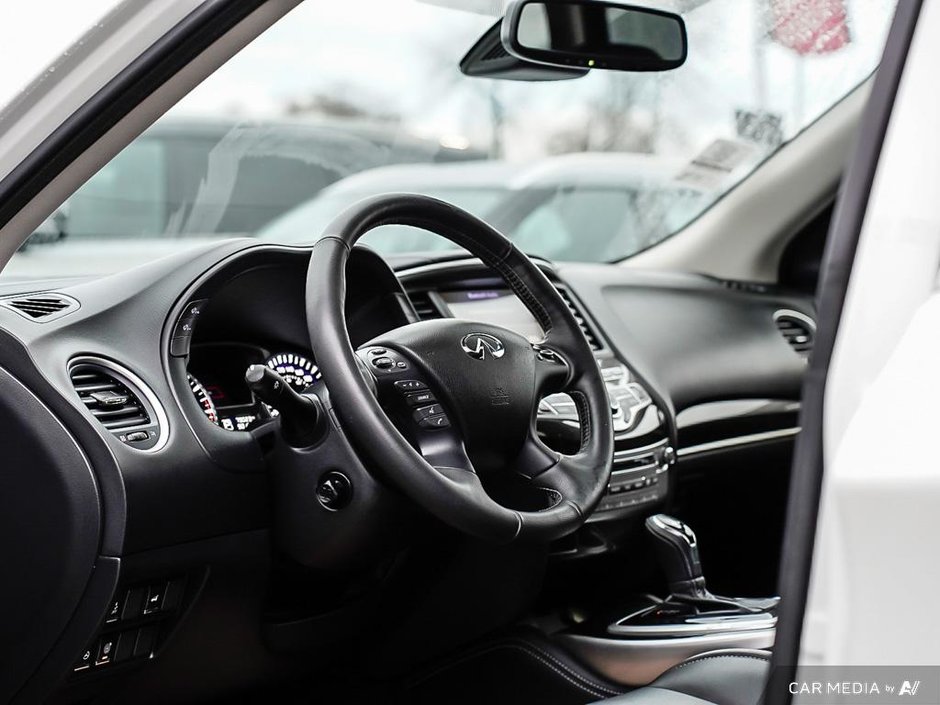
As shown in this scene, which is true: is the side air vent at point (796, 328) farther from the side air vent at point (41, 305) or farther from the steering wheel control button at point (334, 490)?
the side air vent at point (41, 305)

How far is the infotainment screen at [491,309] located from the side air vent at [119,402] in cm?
83

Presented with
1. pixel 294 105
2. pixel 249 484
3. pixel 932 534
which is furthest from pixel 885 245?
pixel 294 105

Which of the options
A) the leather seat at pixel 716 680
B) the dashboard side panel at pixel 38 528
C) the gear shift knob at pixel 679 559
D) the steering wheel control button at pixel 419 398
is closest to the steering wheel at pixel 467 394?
the steering wheel control button at pixel 419 398

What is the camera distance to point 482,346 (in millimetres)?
1795

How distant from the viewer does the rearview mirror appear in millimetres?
1606

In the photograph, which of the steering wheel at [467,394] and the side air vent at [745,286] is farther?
the side air vent at [745,286]

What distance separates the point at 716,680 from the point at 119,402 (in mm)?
978

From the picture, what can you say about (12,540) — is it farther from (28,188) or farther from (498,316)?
(498,316)

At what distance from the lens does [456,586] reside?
2139 millimetres

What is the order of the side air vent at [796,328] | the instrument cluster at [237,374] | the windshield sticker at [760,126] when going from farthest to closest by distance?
the windshield sticker at [760,126] → the side air vent at [796,328] → the instrument cluster at [237,374]

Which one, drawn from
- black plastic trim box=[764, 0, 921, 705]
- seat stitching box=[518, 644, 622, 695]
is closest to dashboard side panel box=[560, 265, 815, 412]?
seat stitching box=[518, 644, 622, 695]

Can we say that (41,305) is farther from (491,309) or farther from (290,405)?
(491,309)

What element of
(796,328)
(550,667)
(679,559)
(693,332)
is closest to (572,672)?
(550,667)

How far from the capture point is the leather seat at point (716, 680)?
1644 mm
